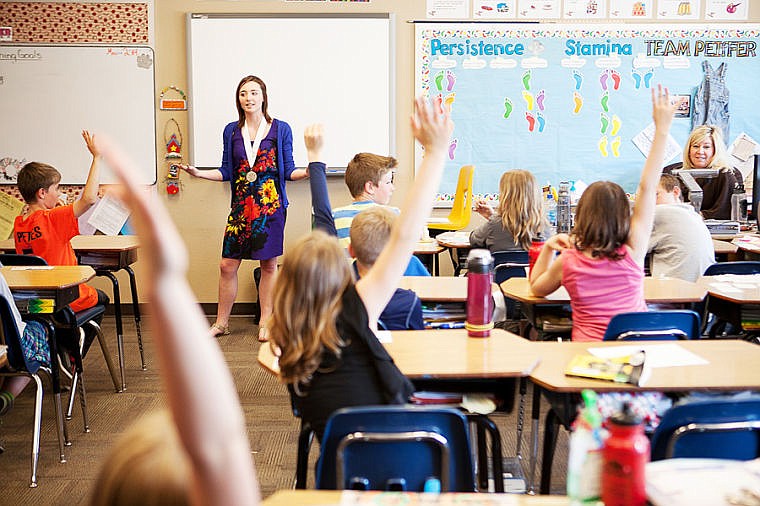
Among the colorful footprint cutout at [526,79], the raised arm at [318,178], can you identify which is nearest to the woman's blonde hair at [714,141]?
the colorful footprint cutout at [526,79]

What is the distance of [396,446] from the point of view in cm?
180

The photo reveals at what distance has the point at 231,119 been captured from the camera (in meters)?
6.27

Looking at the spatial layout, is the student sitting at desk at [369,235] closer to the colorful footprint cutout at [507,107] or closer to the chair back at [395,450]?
the chair back at [395,450]

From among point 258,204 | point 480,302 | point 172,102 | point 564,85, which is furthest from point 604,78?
point 480,302

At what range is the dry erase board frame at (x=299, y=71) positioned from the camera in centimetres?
625

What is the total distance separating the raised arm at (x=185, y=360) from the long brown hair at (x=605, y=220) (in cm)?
255

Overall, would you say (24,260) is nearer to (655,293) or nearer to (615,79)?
(655,293)

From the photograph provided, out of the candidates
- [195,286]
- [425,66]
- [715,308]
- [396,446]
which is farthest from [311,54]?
[396,446]

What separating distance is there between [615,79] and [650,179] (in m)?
3.83

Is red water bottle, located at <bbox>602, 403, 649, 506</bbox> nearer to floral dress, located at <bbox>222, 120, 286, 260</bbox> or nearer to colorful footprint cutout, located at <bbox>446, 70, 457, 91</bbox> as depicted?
floral dress, located at <bbox>222, 120, 286, 260</bbox>

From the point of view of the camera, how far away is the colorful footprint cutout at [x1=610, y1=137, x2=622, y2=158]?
21.4 ft

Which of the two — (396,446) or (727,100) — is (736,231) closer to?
(727,100)

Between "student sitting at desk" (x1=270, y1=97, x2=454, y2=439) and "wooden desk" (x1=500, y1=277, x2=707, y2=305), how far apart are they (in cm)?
149

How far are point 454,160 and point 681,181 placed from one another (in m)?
1.82
